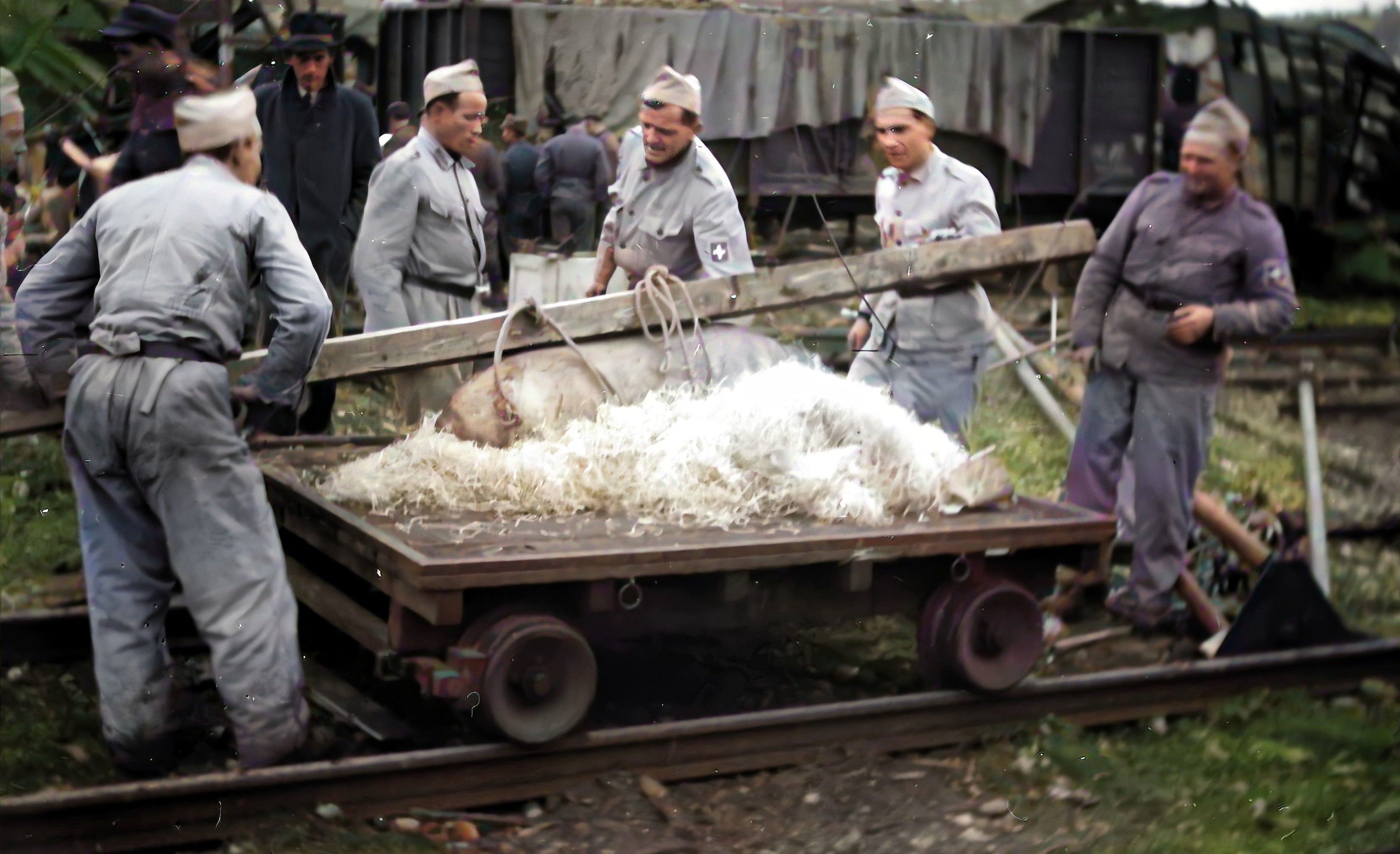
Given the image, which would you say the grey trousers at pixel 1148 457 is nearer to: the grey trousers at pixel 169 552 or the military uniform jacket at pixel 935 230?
the military uniform jacket at pixel 935 230

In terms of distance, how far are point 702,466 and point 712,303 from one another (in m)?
0.52

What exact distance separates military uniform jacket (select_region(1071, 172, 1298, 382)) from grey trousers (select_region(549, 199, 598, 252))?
134cm

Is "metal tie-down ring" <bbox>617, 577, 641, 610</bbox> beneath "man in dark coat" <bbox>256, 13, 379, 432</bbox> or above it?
beneath

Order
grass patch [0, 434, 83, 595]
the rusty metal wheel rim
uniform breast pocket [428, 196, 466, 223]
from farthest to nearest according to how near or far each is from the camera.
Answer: grass patch [0, 434, 83, 595] → uniform breast pocket [428, 196, 466, 223] → the rusty metal wheel rim

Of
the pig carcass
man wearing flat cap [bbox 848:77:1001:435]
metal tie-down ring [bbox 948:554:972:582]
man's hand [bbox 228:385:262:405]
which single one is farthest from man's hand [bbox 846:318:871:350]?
man's hand [bbox 228:385:262:405]

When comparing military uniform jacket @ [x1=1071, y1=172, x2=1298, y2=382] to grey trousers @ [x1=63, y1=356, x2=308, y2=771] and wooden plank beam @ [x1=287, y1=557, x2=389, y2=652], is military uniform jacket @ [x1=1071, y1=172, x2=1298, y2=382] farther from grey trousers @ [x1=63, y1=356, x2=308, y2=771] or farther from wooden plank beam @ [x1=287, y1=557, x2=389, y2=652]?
grey trousers @ [x1=63, y1=356, x2=308, y2=771]

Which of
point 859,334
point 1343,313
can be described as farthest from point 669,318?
point 1343,313

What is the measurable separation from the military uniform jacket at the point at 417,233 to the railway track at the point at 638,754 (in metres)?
1.43

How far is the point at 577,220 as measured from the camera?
4211 millimetres

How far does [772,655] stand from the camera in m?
4.46

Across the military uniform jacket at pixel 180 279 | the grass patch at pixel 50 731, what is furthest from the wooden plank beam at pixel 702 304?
the grass patch at pixel 50 731

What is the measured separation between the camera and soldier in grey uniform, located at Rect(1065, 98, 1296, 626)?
3201 millimetres

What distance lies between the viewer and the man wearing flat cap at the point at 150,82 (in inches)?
110

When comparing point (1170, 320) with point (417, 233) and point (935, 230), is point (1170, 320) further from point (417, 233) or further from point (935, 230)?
point (417, 233)
